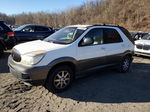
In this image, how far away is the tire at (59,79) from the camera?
167 inches

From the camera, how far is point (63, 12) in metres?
48.0

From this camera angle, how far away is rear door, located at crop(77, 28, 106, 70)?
477 centimetres

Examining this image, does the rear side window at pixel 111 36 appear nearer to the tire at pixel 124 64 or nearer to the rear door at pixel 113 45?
the rear door at pixel 113 45

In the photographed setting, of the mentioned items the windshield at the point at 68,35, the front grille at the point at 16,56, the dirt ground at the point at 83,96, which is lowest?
the dirt ground at the point at 83,96

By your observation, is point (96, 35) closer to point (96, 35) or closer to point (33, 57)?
point (96, 35)

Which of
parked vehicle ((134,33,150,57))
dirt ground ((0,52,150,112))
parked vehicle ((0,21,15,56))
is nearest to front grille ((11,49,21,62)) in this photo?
dirt ground ((0,52,150,112))

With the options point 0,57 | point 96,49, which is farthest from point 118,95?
point 0,57

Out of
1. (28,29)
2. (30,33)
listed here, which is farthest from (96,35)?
(28,29)

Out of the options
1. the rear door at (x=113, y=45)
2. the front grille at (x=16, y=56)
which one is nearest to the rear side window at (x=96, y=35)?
the rear door at (x=113, y=45)

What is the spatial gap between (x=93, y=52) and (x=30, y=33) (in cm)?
713

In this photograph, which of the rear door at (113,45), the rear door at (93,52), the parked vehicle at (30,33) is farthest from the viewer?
the parked vehicle at (30,33)

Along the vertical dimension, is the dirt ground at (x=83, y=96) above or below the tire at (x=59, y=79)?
below

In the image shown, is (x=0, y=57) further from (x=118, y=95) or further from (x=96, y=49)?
(x=118, y=95)

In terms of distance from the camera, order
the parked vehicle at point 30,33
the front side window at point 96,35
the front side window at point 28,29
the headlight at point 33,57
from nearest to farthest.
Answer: the headlight at point 33,57
the front side window at point 96,35
the parked vehicle at point 30,33
the front side window at point 28,29
